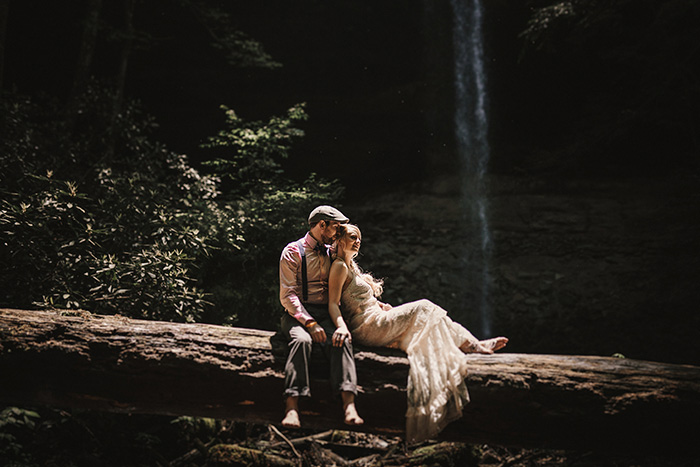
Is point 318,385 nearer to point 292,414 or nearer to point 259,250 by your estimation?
point 292,414

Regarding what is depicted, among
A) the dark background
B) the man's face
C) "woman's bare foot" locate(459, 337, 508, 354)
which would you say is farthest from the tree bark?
"woman's bare foot" locate(459, 337, 508, 354)

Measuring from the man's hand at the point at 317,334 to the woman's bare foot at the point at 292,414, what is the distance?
0.47 metres

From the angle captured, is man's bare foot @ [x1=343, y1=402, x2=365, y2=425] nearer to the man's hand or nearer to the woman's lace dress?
the woman's lace dress

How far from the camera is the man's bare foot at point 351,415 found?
329cm

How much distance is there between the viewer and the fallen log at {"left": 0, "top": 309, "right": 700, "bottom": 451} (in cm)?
356

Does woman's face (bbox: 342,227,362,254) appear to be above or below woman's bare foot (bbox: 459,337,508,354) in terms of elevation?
above

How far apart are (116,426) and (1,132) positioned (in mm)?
4760

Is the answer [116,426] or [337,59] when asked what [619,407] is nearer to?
[116,426]

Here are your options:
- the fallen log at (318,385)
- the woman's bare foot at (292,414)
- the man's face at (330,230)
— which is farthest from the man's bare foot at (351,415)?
the man's face at (330,230)

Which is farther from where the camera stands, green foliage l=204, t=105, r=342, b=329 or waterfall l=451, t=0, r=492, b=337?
waterfall l=451, t=0, r=492, b=337

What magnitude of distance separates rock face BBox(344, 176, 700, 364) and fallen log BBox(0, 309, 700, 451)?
5.42m

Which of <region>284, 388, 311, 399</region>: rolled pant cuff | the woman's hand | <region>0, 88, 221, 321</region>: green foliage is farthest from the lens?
<region>0, 88, 221, 321</region>: green foliage

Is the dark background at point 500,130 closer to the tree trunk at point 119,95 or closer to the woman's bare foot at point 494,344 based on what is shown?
the tree trunk at point 119,95

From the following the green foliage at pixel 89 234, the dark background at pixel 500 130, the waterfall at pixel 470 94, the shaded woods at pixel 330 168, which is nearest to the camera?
the green foliage at pixel 89 234
